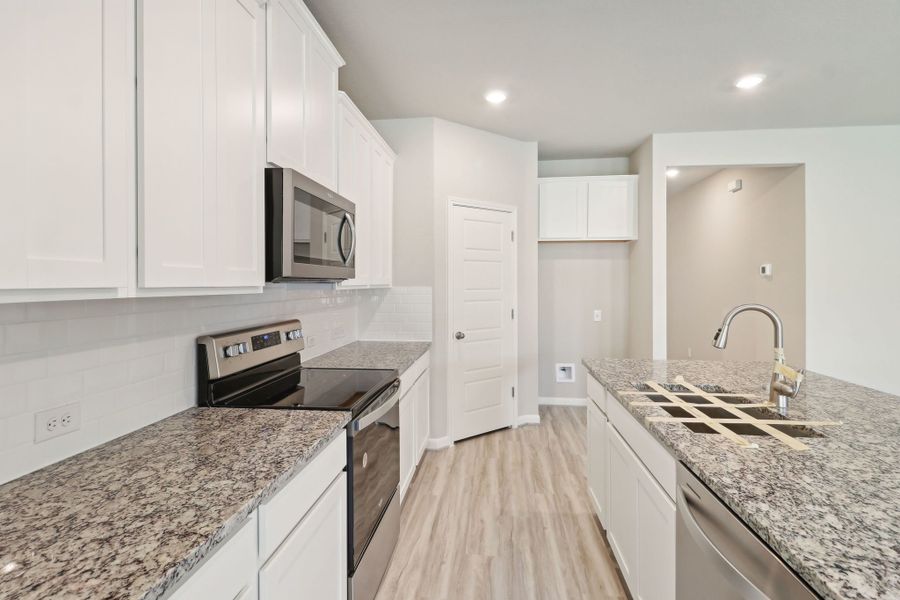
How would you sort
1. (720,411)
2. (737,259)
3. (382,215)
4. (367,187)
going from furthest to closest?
1. (737,259)
2. (382,215)
3. (367,187)
4. (720,411)

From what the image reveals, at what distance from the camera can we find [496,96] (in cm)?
299

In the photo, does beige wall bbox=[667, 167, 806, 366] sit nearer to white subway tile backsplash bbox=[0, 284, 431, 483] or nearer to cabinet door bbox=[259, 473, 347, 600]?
cabinet door bbox=[259, 473, 347, 600]

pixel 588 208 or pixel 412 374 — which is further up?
pixel 588 208

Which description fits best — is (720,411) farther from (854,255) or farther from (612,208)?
(854,255)

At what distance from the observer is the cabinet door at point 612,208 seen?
164 inches

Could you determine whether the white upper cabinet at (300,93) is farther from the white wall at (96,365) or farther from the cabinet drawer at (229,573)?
the cabinet drawer at (229,573)

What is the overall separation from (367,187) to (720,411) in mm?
2244

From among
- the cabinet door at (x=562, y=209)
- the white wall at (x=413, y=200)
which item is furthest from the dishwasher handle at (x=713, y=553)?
the cabinet door at (x=562, y=209)

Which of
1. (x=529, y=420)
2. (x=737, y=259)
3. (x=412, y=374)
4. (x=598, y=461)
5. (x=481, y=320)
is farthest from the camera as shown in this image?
(x=737, y=259)

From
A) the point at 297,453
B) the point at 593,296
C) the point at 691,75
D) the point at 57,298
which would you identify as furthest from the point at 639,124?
the point at 57,298

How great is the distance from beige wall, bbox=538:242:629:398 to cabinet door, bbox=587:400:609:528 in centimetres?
226

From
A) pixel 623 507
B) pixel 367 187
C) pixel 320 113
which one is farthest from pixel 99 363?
pixel 623 507

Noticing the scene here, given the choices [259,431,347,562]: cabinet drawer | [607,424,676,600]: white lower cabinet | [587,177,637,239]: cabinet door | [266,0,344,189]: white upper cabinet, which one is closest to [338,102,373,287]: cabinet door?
[266,0,344,189]: white upper cabinet

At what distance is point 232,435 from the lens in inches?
49.3
